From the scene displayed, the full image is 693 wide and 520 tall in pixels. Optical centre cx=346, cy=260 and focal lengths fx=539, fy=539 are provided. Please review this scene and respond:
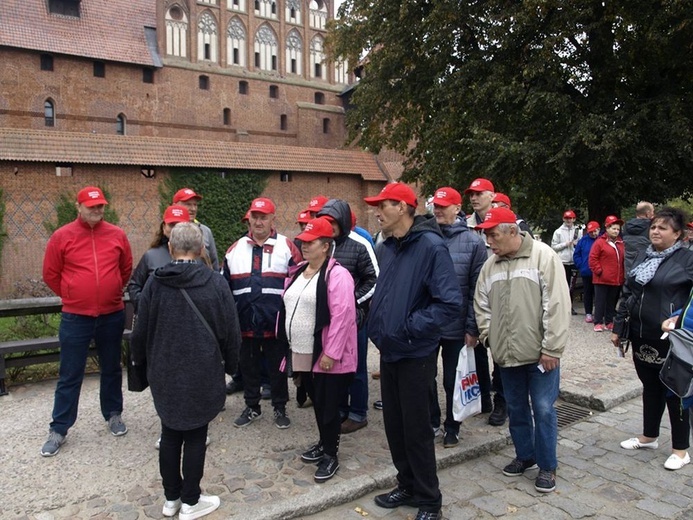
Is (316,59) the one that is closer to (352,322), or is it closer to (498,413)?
(498,413)

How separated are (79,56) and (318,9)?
16833 mm

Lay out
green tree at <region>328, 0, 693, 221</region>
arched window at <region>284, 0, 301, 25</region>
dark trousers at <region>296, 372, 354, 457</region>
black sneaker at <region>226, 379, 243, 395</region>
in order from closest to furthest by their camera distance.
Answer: dark trousers at <region>296, 372, 354, 457</region>, black sneaker at <region>226, 379, 243, 395</region>, green tree at <region>328, 0, 693, 221</region>, arched window at <region>284, 0, 301, 25</region>

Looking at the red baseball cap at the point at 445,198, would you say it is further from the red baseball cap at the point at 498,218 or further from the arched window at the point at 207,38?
the arched window at the point at 207,38

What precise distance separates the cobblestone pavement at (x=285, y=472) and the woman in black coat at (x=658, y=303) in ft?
1.26

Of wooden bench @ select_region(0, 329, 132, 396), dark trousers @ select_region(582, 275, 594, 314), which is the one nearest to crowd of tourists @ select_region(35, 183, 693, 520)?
wooden bench @ select_region(0, 329, 132, 396)

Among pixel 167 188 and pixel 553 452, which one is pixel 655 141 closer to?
pixel 553 452

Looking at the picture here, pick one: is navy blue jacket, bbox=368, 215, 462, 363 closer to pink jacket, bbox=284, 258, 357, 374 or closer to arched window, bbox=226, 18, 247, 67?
pink jacket, bbox=284, 258, 357, 374

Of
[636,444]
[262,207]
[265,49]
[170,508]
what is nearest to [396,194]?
[262,207]

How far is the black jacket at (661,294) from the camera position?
3.76 meters

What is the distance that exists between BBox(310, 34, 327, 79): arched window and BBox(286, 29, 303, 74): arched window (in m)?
0.81

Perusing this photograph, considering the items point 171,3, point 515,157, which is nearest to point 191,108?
point 171,3

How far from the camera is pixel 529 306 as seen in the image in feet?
11.5

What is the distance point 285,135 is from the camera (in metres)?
38.6

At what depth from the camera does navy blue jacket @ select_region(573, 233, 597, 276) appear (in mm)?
9648
